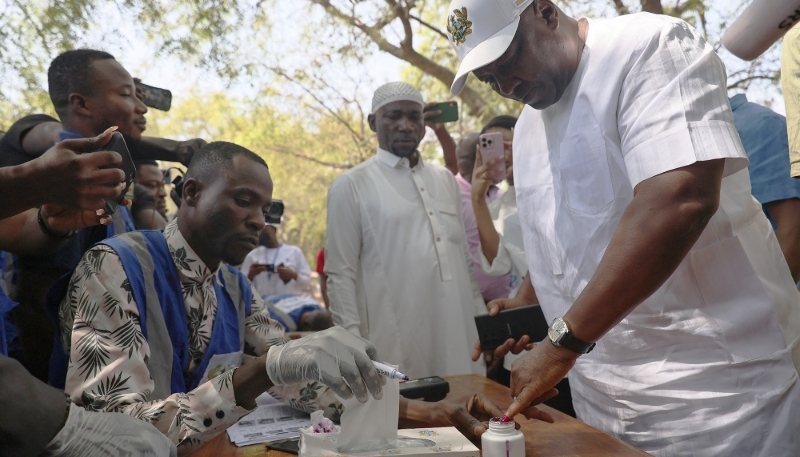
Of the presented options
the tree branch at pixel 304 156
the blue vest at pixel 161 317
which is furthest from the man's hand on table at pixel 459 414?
the tree branch at pixel 304 156

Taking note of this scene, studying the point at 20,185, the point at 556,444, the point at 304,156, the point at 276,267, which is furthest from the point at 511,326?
Answer: the point at 304,156

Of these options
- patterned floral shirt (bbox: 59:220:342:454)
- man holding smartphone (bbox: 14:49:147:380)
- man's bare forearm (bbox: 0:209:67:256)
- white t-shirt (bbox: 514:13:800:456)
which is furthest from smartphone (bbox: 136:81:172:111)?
white t-shirt (bbox: 514:13:800:456)

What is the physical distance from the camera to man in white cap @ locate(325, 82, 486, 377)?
131 inches

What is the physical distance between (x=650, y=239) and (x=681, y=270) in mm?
237

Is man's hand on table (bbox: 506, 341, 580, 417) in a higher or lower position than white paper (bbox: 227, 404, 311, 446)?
higher

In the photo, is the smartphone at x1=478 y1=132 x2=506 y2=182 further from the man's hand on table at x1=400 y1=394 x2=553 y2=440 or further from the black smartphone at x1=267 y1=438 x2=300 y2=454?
the black smartphone at x1=267 y1=438 x2=300 y2=454

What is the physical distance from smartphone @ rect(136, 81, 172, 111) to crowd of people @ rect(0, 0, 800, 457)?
0.51m

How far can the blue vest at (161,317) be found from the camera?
5.65ft

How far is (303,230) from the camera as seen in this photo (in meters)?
10.6

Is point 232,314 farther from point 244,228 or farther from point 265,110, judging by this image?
point 265,110

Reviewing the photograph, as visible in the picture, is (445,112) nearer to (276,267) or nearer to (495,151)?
(495,151)

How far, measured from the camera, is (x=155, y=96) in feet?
9.48

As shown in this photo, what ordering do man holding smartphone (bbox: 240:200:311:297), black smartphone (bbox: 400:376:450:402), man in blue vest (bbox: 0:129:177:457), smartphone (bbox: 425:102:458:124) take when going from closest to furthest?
man in blue vest (bbox: 0:129:177:457) < black smartphone (bbox: 400:376:450:402) < smartphone (bbox: 425:102:458:124) < man holding smartphone (bbox: 240:200:311:297)

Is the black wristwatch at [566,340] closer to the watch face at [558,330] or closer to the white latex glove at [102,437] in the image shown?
the watch face at [558,330]
